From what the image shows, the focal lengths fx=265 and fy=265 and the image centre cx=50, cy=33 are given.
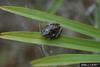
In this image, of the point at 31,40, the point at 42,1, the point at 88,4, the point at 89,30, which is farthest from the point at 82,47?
the point at 88,4

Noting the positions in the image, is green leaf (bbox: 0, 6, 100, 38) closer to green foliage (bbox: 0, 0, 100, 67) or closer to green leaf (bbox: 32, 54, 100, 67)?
green foliage (bbox: 0, 0, 100, 67)

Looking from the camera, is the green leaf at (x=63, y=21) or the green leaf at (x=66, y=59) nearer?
the green leaf at (x=66, y=59)

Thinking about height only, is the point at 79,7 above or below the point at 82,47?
above

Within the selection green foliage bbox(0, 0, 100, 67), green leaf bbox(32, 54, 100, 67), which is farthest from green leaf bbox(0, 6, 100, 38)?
green leaf bbox(32, 54, 100, 67)

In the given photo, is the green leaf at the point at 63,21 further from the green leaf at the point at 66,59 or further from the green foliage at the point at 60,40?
the green leaf at the point at 66,59

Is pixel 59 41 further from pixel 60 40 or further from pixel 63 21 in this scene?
pixel 63 21

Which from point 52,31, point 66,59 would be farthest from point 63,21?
point 66,59

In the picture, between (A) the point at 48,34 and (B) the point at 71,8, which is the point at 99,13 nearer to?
(A) the point at 48,34

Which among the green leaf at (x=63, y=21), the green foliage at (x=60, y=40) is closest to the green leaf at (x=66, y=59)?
the green foliage at (x=60, y=40)

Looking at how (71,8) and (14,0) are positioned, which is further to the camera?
(71,8)
